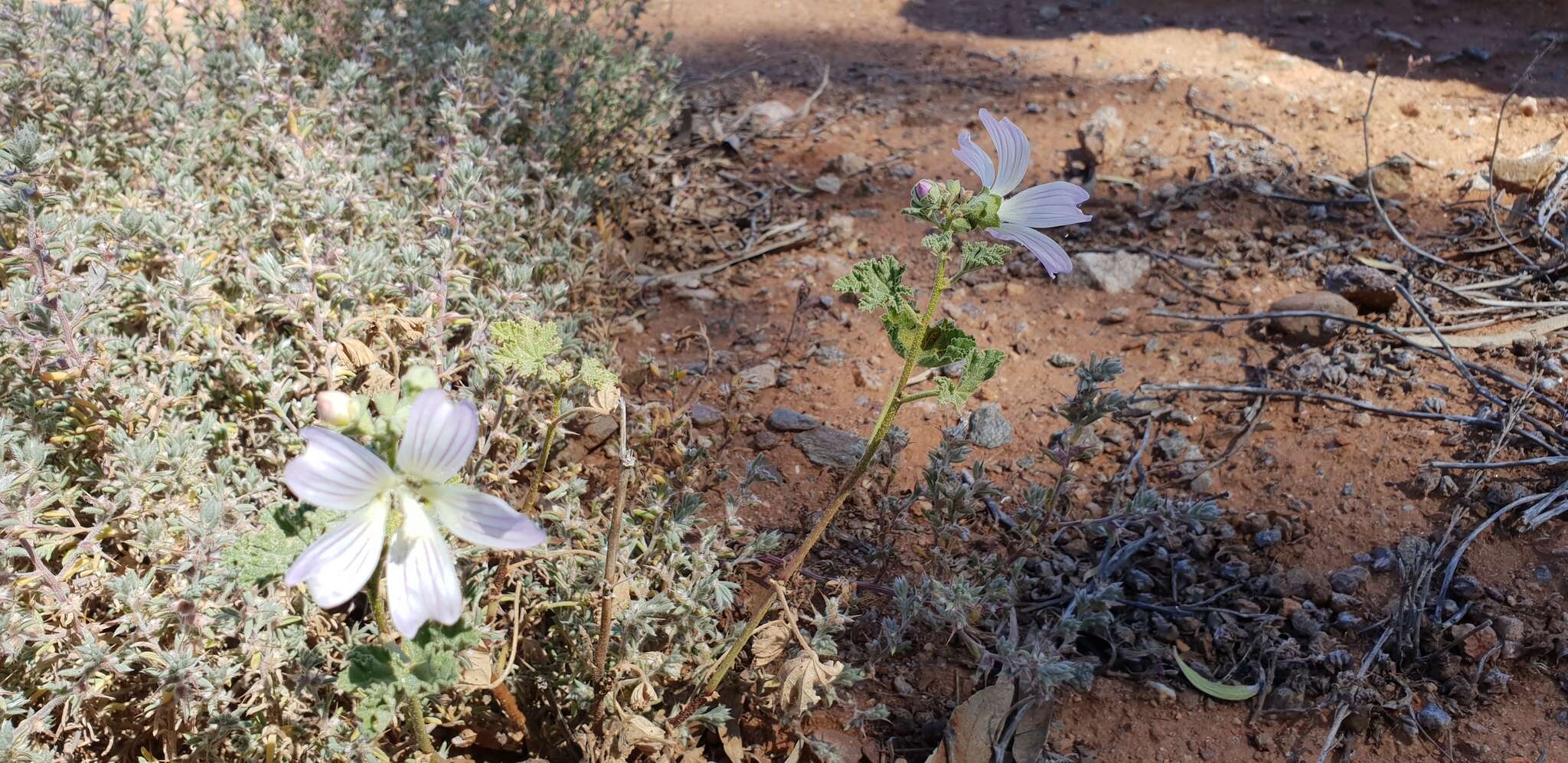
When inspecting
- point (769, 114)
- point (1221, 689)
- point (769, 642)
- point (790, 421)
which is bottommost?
point (1221, 689)

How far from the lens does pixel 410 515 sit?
1.36m

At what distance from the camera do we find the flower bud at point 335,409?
4.25 ft

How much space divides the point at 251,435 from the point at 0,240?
89cm

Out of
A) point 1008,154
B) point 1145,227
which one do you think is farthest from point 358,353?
point 1145,227

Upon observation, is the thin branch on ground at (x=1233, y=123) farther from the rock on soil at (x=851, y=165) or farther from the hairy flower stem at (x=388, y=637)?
the hairy flower stem at (x=388, y=637)

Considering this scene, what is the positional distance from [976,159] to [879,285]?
0.90ft

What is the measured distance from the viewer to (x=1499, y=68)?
4949 mm

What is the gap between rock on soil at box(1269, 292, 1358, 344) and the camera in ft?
10.3

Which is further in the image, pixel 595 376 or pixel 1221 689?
pixel 1221 689

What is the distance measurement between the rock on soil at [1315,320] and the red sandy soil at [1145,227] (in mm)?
65

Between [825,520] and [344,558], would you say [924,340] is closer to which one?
[825,520]

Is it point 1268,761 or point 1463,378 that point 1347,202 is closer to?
point 1463,378

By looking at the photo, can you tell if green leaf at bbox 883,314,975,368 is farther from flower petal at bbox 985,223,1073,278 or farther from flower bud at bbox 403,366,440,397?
flower bud at bbox 403,366,440,397

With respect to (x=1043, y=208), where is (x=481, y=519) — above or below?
below
